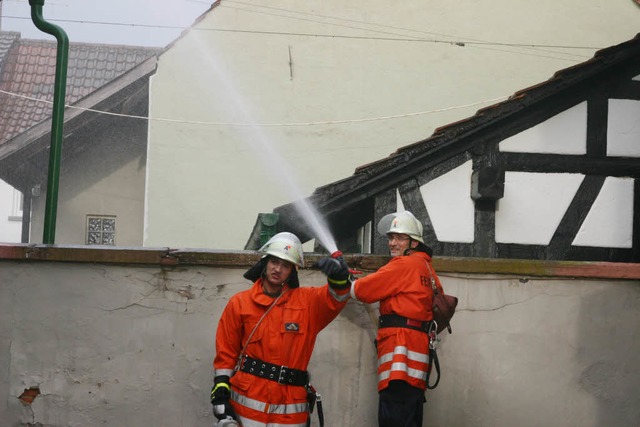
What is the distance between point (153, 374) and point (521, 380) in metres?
2.59

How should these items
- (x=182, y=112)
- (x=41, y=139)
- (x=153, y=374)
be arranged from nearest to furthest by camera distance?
Answer: 1. (x=153, y=374)
2. (x=41, y=139)
3. (x=182, y=112)

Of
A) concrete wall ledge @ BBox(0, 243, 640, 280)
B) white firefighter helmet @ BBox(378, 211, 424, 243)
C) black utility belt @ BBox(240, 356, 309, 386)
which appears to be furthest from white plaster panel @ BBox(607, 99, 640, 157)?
black utility belt @ BBox(240, 356, 309, 386)

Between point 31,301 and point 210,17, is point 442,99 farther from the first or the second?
point 31,301

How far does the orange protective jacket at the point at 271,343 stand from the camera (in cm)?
495

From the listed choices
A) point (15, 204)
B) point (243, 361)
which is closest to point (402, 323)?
point (243, 361)

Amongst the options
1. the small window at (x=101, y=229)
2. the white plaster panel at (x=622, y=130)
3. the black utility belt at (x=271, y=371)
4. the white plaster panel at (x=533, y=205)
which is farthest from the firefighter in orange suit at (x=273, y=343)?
the small window at (x=101, y=229)

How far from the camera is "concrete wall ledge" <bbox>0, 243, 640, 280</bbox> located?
6168 millimetres

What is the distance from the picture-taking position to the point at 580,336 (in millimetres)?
6332

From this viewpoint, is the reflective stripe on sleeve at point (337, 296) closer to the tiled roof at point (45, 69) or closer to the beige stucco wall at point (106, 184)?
the beige stucco wall at point (106, 184)

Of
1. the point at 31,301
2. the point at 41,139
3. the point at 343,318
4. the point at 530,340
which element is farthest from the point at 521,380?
the point at 41,139

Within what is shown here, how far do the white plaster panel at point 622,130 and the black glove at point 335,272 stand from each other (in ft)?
15.8

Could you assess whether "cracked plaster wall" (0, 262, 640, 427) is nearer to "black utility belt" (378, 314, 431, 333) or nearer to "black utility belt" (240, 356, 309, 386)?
"black utility belt" (378, 314, 431, 333)

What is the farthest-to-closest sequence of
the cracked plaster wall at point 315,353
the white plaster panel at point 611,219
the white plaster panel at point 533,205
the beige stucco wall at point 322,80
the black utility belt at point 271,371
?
the beige stucco wall at point 322,80 < the white plaster panel at point 533,205 < the white plaster panel at point 611,219 < the cracked plaster wall at point 315,353 < the black utility belt at point 271,371

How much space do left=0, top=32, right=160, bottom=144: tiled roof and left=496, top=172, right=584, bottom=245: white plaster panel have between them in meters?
12.7
